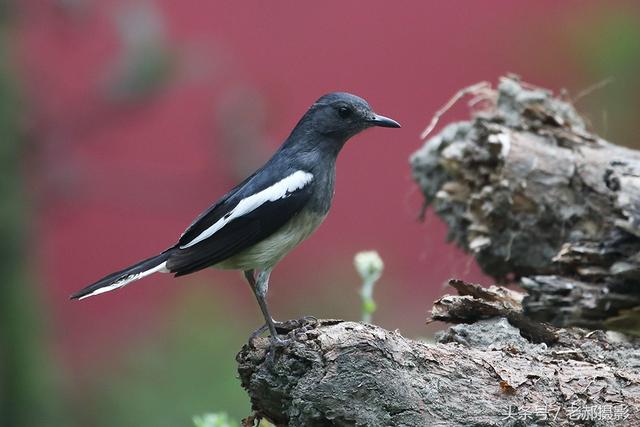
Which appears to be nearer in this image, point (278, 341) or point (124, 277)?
point (278, 341)

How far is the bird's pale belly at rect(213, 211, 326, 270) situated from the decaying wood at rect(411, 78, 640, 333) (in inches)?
30.8

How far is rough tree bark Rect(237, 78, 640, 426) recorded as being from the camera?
260cm

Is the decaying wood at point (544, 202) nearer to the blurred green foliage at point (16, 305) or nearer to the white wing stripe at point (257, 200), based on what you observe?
the white wing stripe at point (257, 200)

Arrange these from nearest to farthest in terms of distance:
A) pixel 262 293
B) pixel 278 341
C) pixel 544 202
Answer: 1. pixel 278 341
2. pixel 262 293
3. pixel 544 202

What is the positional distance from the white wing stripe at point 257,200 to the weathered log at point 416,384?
0.51m

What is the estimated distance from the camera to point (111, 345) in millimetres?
7766

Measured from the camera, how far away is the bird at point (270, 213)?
130 inches

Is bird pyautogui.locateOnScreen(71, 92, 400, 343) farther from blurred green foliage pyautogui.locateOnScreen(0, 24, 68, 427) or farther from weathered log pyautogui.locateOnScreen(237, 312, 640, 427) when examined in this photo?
blurred green foliage pyautogui.locateOnScreen(0, 24, 68, 427)

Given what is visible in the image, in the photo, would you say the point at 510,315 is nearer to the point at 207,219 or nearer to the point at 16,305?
the point at 207,219

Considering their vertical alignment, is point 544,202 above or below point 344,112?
below

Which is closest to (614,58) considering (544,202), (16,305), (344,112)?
(544,202)

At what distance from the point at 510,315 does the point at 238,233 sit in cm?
92

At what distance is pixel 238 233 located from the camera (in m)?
3.32

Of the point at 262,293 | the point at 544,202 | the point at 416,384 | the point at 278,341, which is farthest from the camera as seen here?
the point at 544,202
